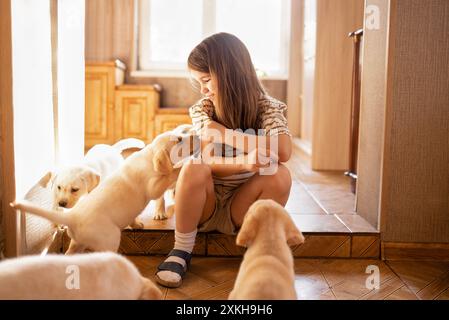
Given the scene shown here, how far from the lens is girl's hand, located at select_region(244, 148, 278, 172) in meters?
1.64

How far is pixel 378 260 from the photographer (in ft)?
6.50

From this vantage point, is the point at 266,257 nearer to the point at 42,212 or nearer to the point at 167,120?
the point at 42,212

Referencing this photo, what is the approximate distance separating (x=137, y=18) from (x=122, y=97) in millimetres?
1246

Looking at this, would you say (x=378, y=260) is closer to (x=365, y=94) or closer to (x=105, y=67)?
(x=365, y=94)

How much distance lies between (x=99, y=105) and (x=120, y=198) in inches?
128

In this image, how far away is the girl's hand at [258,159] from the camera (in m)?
1.64

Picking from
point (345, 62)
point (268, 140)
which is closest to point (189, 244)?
point (268, 140)

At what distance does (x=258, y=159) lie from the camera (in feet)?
5.40

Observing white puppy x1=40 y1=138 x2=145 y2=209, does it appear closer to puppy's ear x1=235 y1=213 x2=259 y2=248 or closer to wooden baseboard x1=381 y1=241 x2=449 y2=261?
puppy's ear x1=235 y1=213 x2=259 y2=248

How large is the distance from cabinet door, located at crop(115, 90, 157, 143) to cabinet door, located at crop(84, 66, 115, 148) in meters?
0.08

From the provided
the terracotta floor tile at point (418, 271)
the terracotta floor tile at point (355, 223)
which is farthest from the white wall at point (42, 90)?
the terracotta floor tile at point (418, 271)

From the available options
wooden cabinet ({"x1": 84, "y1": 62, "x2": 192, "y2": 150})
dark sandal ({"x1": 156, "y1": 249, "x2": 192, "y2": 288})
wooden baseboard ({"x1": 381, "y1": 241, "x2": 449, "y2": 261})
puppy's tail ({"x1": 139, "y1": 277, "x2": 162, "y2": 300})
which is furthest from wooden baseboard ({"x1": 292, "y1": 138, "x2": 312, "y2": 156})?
puppy's tail ({"x1": 139, "y1": 277, "x2": 162, "y2": 300})

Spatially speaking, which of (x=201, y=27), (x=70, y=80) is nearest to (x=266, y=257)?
(x=70, y=80)

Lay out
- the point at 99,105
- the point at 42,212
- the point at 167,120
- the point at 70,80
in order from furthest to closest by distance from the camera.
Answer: the point at 167,120 < the point at 99,105 < the point at 70,80 < the point at 42,212
